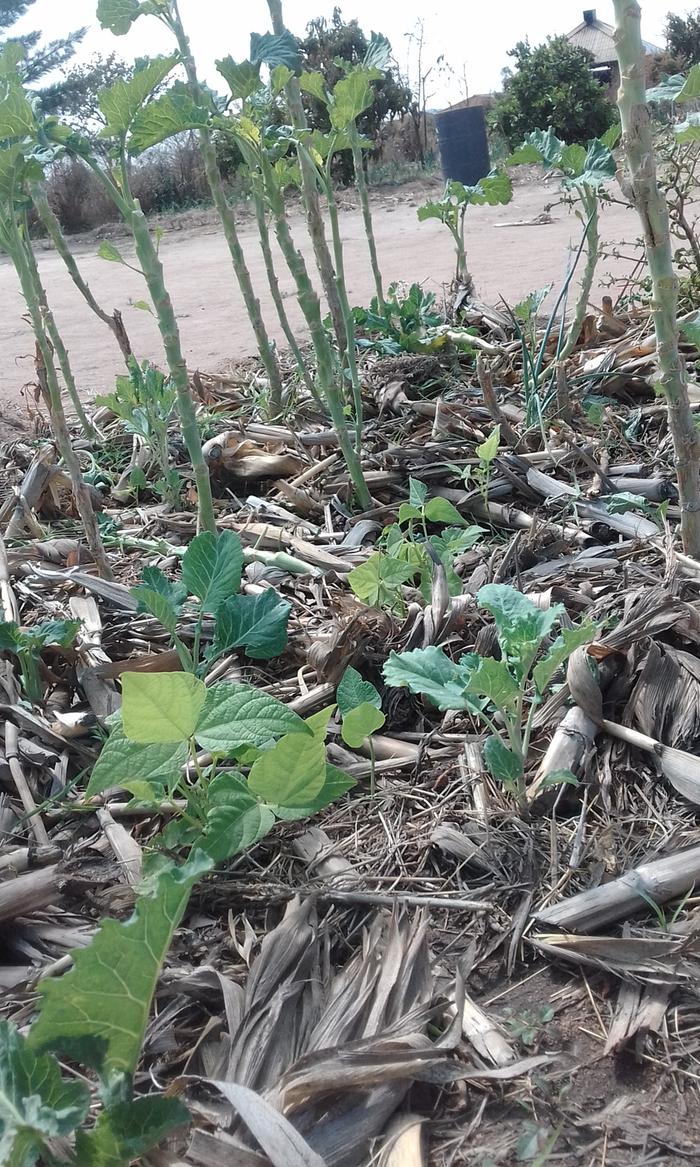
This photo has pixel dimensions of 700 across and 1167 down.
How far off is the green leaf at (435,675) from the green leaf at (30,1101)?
724 mm

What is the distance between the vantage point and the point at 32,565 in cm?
239

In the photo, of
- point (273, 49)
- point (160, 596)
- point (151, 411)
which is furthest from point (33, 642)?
point (273, 49)

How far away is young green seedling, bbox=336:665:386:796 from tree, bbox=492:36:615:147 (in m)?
16.6

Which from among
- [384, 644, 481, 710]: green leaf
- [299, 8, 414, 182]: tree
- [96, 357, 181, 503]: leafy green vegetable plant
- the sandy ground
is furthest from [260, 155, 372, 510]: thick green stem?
[299, 8, 414, 182]: tree

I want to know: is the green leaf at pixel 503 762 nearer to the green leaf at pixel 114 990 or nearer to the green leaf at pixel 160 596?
the green leaf at pixel 114 990

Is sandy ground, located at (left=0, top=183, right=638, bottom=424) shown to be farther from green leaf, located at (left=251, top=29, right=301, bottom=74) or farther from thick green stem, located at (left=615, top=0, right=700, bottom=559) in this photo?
thick green stem, located at (left=615, top=0, right=700, bottom=559)

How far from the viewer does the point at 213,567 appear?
1.77 metres

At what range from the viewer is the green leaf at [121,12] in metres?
2.02

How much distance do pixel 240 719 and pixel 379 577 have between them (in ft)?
1.96

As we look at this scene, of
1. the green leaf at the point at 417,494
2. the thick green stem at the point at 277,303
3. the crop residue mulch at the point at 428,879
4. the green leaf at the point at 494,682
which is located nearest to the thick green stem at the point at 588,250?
the crop residue mulch at the point at 428,879

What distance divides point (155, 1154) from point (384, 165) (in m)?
22.4

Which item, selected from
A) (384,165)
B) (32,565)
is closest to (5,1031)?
(32,565)

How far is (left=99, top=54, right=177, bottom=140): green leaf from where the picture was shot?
1759 mm

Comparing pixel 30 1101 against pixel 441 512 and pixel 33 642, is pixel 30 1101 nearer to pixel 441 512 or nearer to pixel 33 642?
pixel 33 642
